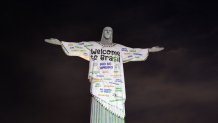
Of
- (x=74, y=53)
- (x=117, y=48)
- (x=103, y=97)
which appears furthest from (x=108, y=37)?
(x=103, y=97)

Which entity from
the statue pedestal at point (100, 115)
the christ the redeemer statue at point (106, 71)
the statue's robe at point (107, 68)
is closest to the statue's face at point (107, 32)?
the christ the redeemer statue at point (106, 71)

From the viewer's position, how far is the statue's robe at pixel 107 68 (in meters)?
11.5

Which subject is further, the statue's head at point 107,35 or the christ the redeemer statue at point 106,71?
the statue's head at point 107,35

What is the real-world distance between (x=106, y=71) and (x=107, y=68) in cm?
11

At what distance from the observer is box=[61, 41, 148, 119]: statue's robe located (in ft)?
37.8

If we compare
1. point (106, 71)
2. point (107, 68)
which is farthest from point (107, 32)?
point (106, 71)

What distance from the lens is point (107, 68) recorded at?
39.1 feet

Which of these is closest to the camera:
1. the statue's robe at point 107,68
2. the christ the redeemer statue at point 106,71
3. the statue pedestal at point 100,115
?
the statue pedestal at point 100,115

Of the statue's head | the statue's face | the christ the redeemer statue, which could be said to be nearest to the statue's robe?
the christ the redeemer statue

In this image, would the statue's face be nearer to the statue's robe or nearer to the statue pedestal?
the statue's robe

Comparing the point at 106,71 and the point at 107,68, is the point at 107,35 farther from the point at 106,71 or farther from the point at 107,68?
the point at 106,71

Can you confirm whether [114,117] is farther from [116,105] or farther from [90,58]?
[90,58]

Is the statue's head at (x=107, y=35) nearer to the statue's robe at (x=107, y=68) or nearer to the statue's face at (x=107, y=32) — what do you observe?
the statue's face at (x=107, y=32)

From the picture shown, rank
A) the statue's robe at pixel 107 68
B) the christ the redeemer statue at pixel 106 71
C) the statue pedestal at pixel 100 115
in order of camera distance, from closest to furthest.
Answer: the statue pedestal at pixel 100 115 → the christ the redeemer statue at pixel 106 71 → the statue's robe at pixel 107 68
